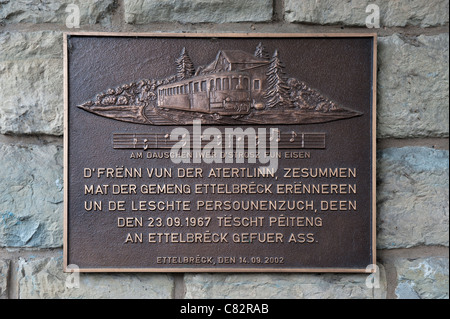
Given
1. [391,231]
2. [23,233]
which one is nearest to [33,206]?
[23,233]

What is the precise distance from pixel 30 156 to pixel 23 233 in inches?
15.9

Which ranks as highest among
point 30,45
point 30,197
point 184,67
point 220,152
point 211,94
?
point 30,45

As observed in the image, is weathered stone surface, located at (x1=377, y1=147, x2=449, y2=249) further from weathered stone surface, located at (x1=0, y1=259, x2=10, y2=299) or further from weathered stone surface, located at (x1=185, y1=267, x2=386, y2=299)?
weathered stone surface, located at (x1=0, y1=259, x2=10, y2=299)

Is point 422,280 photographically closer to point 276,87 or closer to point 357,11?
point 276,87

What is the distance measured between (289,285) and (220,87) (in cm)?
109

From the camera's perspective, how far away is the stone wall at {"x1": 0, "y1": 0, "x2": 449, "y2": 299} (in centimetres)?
245

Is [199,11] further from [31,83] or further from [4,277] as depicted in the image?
[4,277]

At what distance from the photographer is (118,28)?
247 centimetres

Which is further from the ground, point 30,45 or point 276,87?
point 30,45

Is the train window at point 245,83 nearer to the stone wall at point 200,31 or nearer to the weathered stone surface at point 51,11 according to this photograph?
the stone wall at point 200,31

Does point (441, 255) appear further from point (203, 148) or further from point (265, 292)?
point (203, 148)

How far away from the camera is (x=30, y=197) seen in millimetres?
2463

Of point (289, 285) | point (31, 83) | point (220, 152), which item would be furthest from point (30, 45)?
point (289, 285)

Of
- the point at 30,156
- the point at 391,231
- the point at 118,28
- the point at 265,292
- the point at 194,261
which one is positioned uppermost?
the point at 118,28
